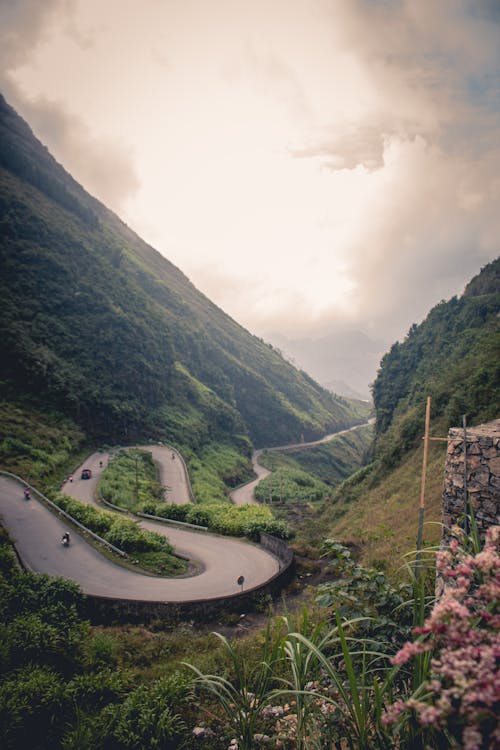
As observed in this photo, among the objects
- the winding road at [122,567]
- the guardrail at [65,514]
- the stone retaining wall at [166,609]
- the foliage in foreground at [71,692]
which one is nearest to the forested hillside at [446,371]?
the winding road at [122,567]

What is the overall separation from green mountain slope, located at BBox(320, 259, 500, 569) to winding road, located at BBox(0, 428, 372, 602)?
19.3ft

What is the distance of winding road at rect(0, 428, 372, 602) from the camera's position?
43.7ft

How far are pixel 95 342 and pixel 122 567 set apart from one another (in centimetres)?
5125

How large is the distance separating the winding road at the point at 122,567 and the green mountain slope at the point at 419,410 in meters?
5.87

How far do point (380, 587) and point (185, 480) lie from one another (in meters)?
36.4

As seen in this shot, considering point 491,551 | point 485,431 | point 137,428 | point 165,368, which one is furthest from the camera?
point 165,368

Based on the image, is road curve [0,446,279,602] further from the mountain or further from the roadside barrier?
the mountain

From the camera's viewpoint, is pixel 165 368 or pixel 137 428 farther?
pixel 165 368

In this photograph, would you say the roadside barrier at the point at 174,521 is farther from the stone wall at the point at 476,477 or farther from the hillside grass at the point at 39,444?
the stone wall at the point at 476,477

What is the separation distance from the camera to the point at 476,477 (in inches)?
213

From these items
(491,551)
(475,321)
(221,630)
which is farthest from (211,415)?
(491,551)

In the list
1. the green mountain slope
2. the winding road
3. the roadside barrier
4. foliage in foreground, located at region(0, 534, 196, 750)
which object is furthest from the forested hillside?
foliage in foreground, located at region(0, 534, 196, 750)

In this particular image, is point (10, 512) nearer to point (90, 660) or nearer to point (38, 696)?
point (90, 660)

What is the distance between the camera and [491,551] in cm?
207
